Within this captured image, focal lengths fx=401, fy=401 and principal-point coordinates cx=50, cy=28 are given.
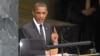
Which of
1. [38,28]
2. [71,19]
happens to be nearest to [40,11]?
[38,28]

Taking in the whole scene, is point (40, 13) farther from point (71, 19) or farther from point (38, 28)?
point (71, 19)

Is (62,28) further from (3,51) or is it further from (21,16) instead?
(3,51)

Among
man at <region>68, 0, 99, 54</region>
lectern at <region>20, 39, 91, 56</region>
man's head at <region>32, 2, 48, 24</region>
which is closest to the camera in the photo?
lectern at <region>20, 39, 91, 56</region>

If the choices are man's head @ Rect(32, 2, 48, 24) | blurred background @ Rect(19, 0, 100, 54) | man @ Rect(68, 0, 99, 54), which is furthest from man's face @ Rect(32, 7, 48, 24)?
man @ Rect(68, 0, 99, 54)

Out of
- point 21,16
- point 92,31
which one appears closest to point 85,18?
point 92,31

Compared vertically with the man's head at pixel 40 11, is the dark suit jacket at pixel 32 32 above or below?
below

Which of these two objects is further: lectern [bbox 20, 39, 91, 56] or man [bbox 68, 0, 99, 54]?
man [bbox 68, 0, 99, 54]

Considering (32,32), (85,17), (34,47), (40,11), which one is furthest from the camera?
(85,17)

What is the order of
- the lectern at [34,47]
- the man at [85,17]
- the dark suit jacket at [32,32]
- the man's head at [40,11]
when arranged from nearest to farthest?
the lectern at [34,47] < the dark suit jacket at [32,32] < the man's head at [40,11] < the man at [85,17]

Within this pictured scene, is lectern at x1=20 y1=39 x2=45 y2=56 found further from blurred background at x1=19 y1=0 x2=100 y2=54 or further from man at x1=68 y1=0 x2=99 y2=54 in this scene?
man at x1=68 y1=0 x2=99 y2=54

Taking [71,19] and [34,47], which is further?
[71,19]

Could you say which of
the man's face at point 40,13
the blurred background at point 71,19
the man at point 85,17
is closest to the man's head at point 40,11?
the man's face at point 40,13

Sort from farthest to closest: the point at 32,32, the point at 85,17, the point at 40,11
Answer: the point at 85,17 < the point at 40,11 < the point at 32,32

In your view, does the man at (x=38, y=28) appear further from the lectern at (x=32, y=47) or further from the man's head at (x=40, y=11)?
the lectern at (x=32, y=47)
